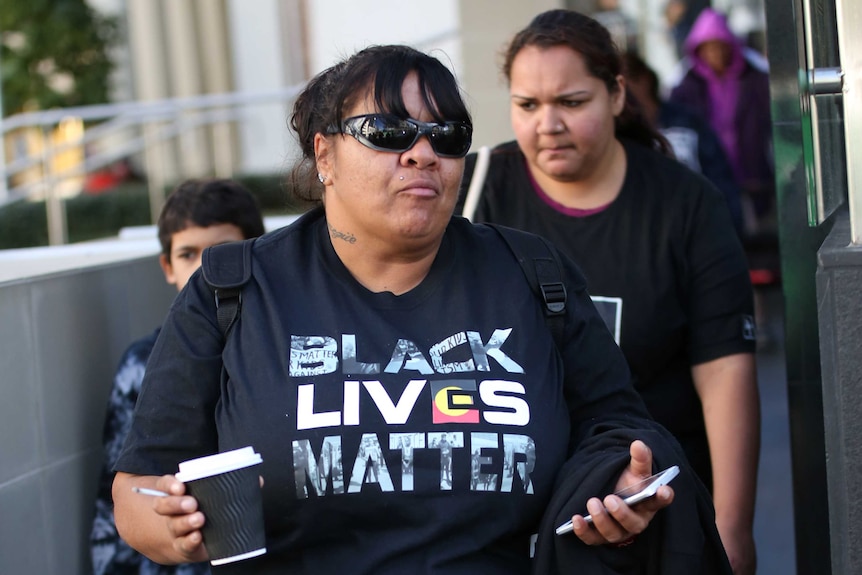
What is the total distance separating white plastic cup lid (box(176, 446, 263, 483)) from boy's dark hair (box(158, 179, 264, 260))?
2.00m

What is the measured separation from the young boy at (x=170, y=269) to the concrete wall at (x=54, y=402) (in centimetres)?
8

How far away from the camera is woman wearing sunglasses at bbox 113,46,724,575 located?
242 cm

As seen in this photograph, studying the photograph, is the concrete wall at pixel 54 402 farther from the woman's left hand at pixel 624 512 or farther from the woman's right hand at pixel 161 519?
the woman's left hand at pixel 624 512

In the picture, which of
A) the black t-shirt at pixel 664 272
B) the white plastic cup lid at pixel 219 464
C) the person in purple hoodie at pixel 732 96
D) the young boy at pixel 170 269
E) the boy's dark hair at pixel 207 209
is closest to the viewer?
the white plastic cup lid at pixel 219 464

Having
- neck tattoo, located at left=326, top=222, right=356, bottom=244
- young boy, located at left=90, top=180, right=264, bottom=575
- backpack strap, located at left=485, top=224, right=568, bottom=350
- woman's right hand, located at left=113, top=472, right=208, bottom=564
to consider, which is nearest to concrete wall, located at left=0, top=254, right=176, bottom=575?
young boy, located at left=90, top=180, right=264, bottom=575

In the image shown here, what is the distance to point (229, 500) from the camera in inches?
86.4

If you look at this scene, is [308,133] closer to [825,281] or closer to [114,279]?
[825,281]

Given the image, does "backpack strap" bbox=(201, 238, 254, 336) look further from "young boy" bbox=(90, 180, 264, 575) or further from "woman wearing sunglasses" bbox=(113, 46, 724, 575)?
"young boy" bbox=(90, 180, 264, 575)

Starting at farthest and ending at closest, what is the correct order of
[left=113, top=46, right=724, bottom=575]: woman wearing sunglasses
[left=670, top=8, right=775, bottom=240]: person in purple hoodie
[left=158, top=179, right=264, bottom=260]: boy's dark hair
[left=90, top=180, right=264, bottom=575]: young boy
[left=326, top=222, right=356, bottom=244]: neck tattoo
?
[left=670, top=8, right=775, bottom=240]: person in purple hoodie → [left=158, top=179, right=264, bottom=260]: boy's dark hair → [left=90, top=180, right=264, bottom=575]: young boy → [left=326, top=222, right=356, bottom=244]: neck tattoo → [left=113, top=46, right=724, bottom=575]: woman wearing sunglasses

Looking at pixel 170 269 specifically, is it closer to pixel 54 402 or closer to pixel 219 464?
pixel 54 402

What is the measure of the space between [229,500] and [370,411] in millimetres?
362

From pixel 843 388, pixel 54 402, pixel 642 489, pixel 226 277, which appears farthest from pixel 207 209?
pixel 843 388

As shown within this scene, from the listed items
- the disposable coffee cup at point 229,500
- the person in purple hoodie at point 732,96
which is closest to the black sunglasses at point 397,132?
the disposable coffee cup at point 229,500

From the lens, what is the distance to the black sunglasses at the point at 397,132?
2551 mm
